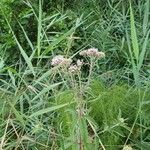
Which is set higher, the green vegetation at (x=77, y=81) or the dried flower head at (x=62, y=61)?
the dried flower head at (x=62, y=61)

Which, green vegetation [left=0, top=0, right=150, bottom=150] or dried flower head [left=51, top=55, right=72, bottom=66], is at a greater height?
dried flower head [left=51, top=55, right=72, bottom=66]

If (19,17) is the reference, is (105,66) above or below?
below

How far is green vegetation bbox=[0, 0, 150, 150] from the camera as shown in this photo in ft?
6.39

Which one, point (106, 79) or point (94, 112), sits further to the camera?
point (106, 79)

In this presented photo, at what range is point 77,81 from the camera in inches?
106

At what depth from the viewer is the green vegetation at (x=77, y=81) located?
195cm

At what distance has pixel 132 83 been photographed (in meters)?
2.80

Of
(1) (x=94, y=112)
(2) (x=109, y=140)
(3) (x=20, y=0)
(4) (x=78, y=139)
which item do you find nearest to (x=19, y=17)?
(3) (x=20, y=0)

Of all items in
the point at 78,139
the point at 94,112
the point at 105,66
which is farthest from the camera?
the point at 105,66

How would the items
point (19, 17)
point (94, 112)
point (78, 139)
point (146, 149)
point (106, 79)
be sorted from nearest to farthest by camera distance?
point (78, 139)
point (146, 149)
point (94, 112)
point (106, 79)
point (19, 17)

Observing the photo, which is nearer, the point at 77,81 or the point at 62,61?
the point at 62,61

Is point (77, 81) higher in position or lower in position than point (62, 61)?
lower

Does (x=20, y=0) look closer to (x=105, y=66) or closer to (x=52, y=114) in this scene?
(x=105, y=66)

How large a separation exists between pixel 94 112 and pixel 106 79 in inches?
14.2
